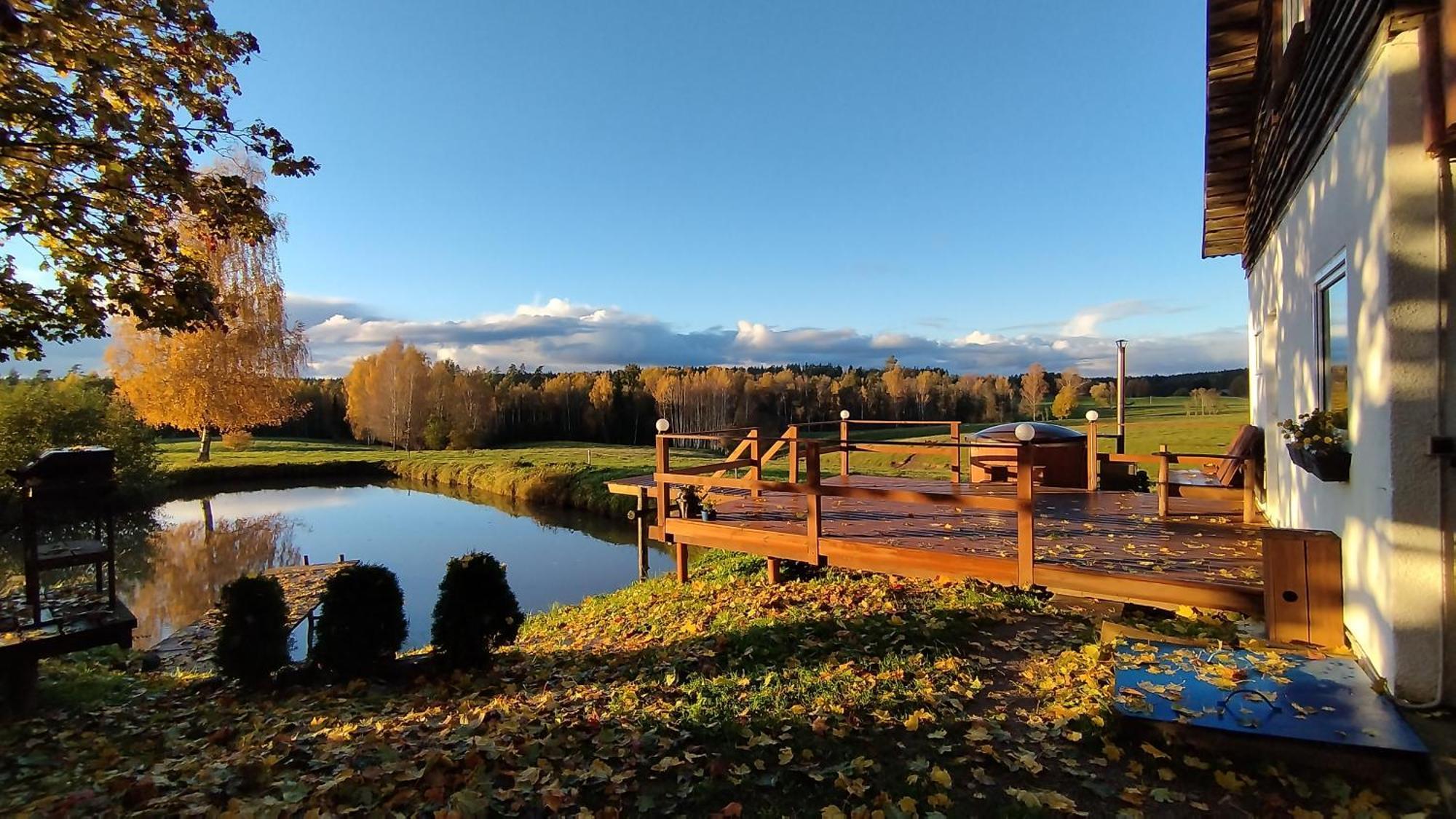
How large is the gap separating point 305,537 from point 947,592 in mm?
19705

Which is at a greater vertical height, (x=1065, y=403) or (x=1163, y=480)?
(x=1065, y=403)

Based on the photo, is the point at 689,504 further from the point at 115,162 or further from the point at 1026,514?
the point at 115,162

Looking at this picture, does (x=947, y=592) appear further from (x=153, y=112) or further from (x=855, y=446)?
(x=153, y=112)

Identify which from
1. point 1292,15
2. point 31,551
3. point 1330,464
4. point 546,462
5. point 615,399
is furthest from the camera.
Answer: point 615,399

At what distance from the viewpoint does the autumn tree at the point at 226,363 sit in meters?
22.3

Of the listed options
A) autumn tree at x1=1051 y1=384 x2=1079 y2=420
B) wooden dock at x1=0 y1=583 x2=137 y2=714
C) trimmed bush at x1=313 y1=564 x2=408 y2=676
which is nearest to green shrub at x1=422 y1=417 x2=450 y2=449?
autumn tree at x1=1051 y1=384 x2=1079 y2=420

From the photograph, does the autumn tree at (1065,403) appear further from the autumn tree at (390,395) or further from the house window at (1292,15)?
the autumn tree at (390,395)

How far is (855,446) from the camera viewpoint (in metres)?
7.64

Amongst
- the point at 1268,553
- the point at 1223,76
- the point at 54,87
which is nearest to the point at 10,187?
the point at 54,87

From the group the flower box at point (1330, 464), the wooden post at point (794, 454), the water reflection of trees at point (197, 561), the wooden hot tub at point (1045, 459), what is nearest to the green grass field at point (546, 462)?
the wooden hot tub at point (1045, 459)

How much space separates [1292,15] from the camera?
16.6 ft

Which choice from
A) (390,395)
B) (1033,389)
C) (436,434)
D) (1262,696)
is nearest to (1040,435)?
(1262,696)

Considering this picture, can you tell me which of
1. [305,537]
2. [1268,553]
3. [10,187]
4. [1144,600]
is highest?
[10,187]

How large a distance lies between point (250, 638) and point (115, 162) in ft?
13.0
